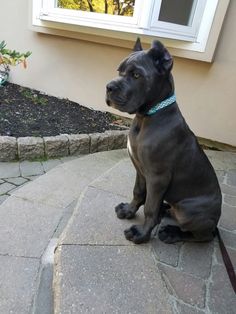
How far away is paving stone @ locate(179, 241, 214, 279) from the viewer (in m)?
2.01

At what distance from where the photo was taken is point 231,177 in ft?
11.1

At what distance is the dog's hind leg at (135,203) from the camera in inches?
87.6

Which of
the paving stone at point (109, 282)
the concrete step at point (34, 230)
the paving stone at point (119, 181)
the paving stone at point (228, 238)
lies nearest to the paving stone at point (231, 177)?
the paving stone at point (228, 238)

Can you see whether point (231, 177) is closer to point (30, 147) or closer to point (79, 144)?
point (79, 144)

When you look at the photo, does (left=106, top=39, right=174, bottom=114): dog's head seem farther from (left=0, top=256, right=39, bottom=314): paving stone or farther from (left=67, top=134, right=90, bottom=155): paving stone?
(left=67, top=134, right=90, bottom=155): paving stone

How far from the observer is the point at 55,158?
364cm

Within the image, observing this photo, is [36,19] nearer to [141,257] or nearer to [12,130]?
[12,130]

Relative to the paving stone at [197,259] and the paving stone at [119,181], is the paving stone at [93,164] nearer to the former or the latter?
the paving stone at [119,181]

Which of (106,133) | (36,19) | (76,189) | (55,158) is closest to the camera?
(76,189)

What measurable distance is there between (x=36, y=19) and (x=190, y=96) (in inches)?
97.4

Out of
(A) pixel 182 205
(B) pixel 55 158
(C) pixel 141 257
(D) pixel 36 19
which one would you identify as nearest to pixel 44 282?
(C) pixel 141 257

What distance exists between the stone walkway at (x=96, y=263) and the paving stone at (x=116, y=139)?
1206 mm

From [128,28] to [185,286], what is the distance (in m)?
3.00

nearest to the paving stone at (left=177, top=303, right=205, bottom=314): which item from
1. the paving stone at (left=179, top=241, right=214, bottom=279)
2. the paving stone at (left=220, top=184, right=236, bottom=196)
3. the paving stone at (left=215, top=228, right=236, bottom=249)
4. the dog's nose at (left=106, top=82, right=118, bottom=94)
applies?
the paving stone at (left=179, top=241, right=214, bottom=279)
